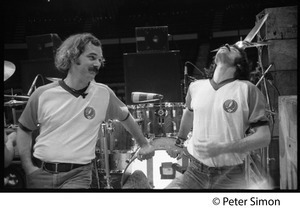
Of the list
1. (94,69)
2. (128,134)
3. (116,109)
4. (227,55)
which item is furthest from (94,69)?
Answer: (227,55)

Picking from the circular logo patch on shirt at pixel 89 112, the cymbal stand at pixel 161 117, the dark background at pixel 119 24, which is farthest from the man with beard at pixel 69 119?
the cymbal stand at pixel 161 117

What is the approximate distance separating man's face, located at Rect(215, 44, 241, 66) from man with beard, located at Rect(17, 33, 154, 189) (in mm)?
816

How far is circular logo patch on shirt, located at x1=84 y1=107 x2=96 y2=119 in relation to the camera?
2490mm

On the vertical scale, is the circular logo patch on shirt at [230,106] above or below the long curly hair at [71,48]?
below

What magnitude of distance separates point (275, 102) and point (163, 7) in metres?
1.13

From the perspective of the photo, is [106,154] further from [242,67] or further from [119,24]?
[242,67]

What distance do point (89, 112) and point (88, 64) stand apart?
36 centimetres

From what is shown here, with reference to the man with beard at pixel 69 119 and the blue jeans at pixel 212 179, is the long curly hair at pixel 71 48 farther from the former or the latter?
the blue jeans at pixel 212 179

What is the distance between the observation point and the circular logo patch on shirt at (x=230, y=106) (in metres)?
2.41

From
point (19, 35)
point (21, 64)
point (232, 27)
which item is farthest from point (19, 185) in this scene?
point (232, 27)

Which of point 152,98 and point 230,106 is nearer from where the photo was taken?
A: point 230,106

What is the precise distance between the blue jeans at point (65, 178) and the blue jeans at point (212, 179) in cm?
68

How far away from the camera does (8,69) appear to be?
8.79 feet
